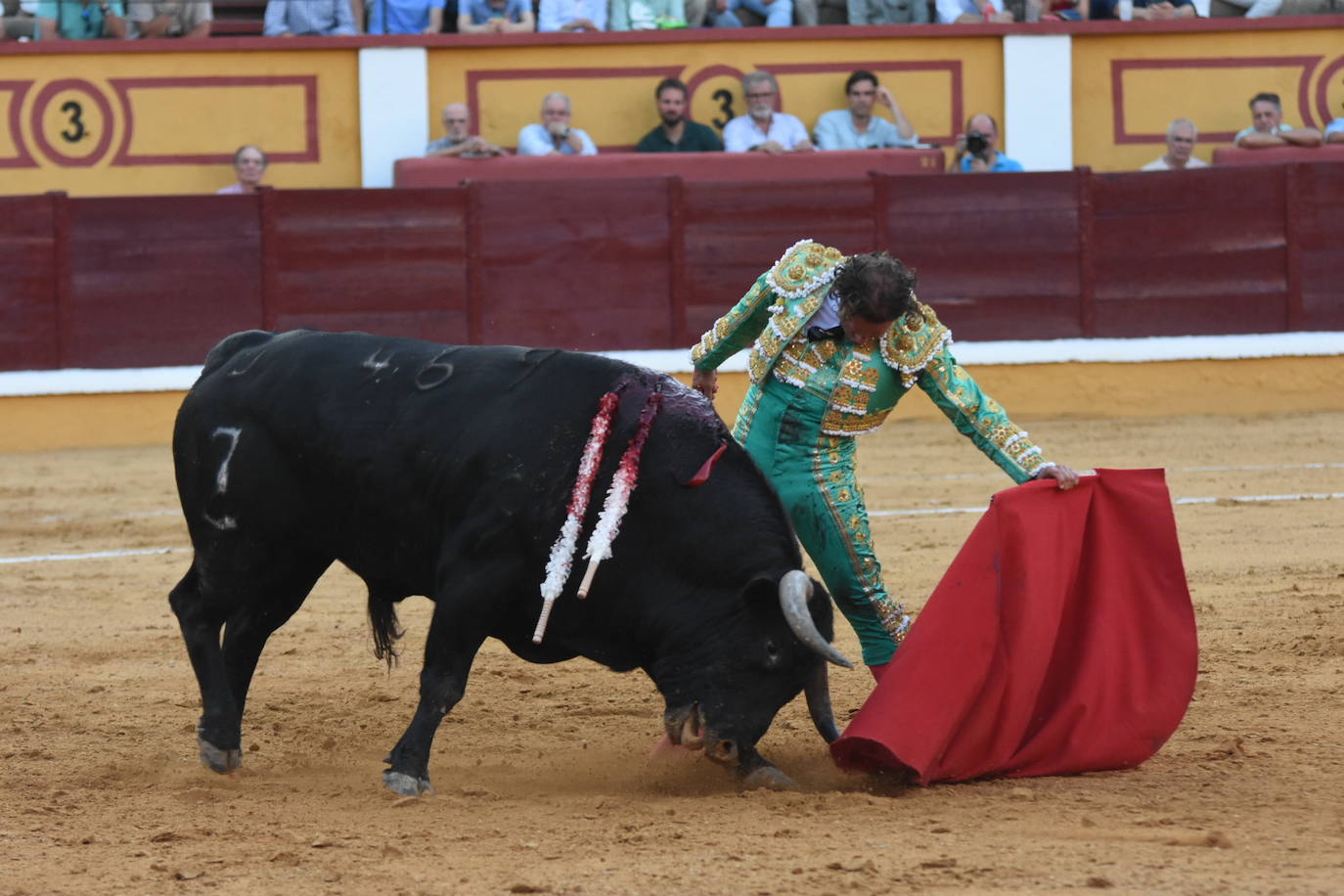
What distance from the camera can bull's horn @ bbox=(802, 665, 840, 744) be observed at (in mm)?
3617

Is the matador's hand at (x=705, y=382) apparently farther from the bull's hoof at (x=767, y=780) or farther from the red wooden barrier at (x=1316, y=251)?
the red wooden barrier at (x=1316, y=251)

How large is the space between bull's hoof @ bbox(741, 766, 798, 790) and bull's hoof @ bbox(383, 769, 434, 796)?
62 centimetres

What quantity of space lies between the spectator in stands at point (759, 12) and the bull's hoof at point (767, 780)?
290 inches

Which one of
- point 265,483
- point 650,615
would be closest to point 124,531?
point 265,483

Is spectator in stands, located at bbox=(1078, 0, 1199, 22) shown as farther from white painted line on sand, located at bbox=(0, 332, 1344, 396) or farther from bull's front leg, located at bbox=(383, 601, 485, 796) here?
bull's front leg, located at bbox=(383, 601, 485, 796)

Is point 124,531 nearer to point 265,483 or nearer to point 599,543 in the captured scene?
point 265,483

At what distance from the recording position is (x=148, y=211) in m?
9.52

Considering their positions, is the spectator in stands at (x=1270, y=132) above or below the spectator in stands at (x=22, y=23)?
below

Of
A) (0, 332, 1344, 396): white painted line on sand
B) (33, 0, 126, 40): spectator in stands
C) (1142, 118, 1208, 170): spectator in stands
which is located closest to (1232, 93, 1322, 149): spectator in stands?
(1142, 118, 1208, 170): spectator in stands

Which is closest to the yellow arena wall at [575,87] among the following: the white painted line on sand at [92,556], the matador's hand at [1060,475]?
the white painted line on sand at [92,556]

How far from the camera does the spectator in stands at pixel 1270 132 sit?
10.2m

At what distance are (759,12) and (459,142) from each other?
6.41 ft

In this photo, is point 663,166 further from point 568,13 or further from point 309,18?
point 309,18

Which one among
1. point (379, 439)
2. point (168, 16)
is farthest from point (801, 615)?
point (168, 16)
